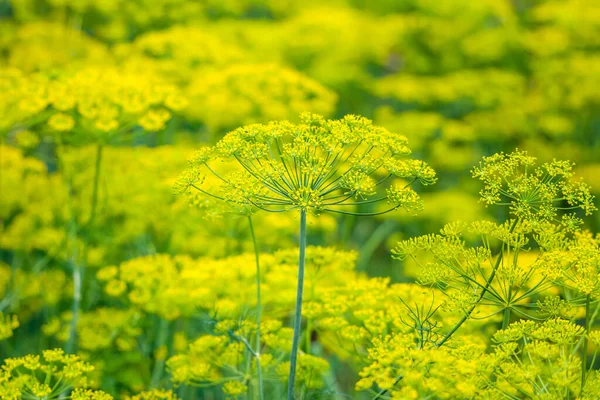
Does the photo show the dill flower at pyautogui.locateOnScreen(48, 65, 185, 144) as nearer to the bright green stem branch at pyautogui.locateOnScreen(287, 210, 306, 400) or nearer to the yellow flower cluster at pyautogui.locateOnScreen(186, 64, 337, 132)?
the yellow flower cluster at pyautogui.locateOnScreen(186, 64, 337, 132)

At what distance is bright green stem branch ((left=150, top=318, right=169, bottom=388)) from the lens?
460cm

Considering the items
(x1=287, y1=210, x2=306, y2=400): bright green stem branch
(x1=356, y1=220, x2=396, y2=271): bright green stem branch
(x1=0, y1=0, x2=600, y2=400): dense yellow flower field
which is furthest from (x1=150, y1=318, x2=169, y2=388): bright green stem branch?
(x1=356, y1=220, x2=396, y2=271): bright green stem branch

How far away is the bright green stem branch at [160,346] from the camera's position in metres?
4.60

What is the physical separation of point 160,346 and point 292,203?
8.34 feet

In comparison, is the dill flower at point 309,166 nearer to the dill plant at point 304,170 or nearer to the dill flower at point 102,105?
the dill plant at point 304,170

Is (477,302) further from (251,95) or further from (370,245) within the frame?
(370,245)

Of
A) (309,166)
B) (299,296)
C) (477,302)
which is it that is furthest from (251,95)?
(477,302)

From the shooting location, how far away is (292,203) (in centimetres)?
264

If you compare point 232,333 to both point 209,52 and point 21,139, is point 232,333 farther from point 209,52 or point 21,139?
point 209,52

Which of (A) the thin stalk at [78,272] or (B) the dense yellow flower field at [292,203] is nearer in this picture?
(B) the dense yellow flower field at [292,203]

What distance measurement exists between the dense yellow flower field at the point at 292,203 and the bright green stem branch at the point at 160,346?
0.06 meters

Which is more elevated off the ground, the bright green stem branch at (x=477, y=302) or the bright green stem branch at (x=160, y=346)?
the bright green stem branch at (x=477, y=302)

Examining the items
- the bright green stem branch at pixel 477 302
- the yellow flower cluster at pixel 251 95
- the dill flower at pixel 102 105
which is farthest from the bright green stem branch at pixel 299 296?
the yellow flower cluster at pixel 251 95

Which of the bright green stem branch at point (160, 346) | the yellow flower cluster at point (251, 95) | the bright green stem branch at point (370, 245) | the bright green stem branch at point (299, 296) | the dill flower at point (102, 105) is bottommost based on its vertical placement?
the bright green stem branch at point (160, 346)
